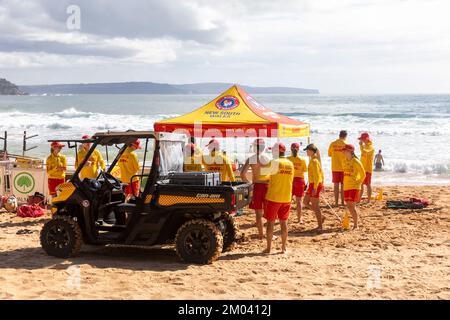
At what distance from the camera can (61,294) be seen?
585 centimetres

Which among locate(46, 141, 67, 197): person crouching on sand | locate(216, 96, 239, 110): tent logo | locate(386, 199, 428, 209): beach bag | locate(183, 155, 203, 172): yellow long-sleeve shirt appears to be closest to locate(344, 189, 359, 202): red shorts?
locate(183, 155, 203, 172): yellow long-sleeve shirt

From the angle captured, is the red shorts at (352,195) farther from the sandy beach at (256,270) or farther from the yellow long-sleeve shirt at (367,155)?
the yellow long-sleeve shirt at (367,155)

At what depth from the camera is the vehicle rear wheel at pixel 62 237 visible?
24.0 feet

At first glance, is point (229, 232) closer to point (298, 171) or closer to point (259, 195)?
point (259, 195)

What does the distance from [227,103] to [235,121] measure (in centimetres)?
75

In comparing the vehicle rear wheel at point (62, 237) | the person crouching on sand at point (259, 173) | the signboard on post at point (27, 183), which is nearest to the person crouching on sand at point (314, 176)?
the person crouching on sand at point (259, 173)

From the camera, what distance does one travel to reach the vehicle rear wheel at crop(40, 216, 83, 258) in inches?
288

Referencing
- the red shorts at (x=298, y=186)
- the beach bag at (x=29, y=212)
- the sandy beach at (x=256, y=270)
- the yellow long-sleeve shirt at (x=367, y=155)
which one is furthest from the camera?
the yellow long-sleeve shirt at (x=367, y=155)

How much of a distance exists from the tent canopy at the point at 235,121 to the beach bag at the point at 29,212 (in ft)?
9.89

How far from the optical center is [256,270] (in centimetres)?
693

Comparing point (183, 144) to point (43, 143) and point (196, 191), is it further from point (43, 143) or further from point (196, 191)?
point (43, 143)

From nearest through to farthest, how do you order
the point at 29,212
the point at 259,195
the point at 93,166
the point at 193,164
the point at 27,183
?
the point at 259,195 → the point at 193,164 → the point at 93,166 → the point at 29,212 → the point at 27,183

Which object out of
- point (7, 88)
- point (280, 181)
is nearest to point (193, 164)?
point (280, 181)

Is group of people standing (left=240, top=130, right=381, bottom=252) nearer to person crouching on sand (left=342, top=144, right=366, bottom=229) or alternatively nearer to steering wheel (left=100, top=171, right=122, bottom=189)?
person crouching on sand (left=342, top=144, right=366, bottom=229)
